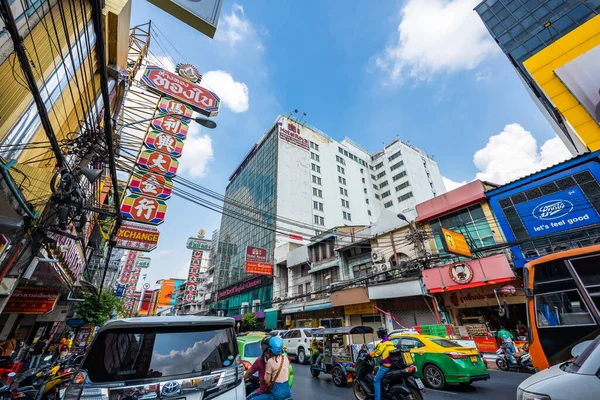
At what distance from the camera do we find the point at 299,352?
14609 millimetres

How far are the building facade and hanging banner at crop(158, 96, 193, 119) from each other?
78.0ft

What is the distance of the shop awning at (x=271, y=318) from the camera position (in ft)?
90.9

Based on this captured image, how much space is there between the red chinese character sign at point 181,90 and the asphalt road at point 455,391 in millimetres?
11536

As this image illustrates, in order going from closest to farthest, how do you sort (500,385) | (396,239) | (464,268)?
(500,385), (464,268), (396,239)

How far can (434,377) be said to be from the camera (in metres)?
7.21

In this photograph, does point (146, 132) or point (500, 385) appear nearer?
point (500, 385)

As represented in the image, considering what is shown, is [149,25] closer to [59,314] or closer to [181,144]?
[181,144]

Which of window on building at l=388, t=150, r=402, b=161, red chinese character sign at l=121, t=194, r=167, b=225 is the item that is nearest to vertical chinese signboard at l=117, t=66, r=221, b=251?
red chinese character sign at l=121, t=194, r=167, b=225

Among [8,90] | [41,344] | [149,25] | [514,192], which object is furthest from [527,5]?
[41,344]

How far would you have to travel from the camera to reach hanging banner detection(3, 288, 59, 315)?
998 cm

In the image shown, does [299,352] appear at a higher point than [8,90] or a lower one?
lower

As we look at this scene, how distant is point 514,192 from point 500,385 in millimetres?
11281

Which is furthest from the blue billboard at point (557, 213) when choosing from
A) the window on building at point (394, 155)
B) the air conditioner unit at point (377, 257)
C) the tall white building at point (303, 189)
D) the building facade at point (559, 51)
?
the window on building at point (394, 155)

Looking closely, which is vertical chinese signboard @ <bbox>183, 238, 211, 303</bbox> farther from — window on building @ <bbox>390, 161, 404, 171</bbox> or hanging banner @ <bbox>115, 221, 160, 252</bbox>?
window on building @ <bbox>390, 161, 404, 171</bbox>
